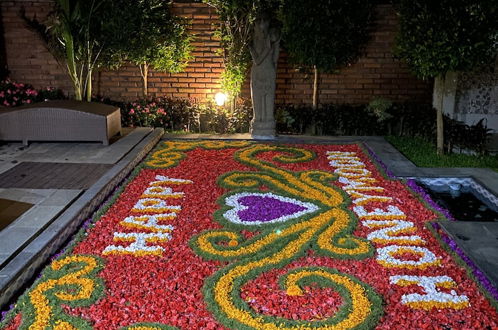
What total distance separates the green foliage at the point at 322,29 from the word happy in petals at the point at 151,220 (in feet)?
14.2

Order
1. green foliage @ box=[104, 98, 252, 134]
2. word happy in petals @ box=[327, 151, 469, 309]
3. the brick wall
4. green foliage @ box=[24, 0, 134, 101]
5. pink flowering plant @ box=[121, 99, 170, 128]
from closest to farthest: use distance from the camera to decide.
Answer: word happy in petals @ box=[327, 151, 469, 309]
green foliage @ box=[24, 0, 134, 101]
green foliage @ box=[104, 98, 252, 134]
pink flowering plant @ box=[121, 99, 170, 128]
the brick wall

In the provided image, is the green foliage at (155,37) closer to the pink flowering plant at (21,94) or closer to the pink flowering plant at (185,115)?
the pink flowering plant at (185,115)

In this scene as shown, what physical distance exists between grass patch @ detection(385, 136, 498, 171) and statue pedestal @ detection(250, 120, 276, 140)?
2.40m

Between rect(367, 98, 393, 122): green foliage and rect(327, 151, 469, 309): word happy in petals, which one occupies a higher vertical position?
rect(367, 98, 393, 122): green foliage

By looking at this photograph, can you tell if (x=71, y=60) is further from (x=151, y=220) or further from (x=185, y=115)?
(x=151, y=220)

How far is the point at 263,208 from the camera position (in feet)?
19.4

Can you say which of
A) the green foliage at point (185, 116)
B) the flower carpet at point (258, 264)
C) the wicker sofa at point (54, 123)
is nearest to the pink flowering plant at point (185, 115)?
the green foliage at point (185, 116)

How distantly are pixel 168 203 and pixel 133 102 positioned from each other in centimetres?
571

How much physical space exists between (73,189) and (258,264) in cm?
298

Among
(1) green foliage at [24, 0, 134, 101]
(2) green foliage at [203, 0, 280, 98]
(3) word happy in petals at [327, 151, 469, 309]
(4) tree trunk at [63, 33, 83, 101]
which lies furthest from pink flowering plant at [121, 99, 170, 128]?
(3) word happy in petals at [327, 151, 469, 309]

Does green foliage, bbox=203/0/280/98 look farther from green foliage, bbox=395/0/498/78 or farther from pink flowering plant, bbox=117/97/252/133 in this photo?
green foliage, bbox=395/0/498/78

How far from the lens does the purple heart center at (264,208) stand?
5609 millimetres

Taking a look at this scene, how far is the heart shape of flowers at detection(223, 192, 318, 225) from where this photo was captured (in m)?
5.55

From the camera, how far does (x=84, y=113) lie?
8.61 m
